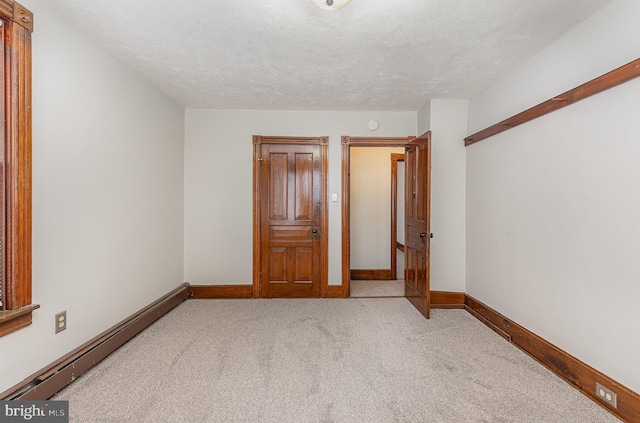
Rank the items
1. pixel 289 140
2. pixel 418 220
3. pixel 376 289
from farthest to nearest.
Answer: pixel 376 289 < pixel 289 140 < pixel 418 220

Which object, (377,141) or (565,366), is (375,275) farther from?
(565,366)

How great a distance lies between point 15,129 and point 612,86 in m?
3.55

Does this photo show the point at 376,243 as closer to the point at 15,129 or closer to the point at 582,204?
the point at 582,204

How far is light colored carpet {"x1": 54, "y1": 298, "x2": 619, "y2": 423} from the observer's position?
1808 mm

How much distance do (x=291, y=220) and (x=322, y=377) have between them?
2.27 meters

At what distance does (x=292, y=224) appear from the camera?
4.12 meters

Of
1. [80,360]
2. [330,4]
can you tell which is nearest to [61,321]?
[80,360]

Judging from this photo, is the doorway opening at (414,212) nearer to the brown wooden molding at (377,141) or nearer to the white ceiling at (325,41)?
the brown wooden molding at (377,141)

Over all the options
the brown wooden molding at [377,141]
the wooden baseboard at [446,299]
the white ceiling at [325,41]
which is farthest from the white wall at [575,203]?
the brown wooden molding at [377,141]

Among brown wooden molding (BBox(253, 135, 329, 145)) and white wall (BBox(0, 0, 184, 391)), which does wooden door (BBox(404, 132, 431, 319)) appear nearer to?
brown wooden molding (BBox(253, 135, 329, 145))

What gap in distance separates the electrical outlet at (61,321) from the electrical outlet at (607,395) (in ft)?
11.8

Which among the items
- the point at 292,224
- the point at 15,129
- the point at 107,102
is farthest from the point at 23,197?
the point at 292,224

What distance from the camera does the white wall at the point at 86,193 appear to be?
6.18 feet

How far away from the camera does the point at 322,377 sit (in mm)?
2184
